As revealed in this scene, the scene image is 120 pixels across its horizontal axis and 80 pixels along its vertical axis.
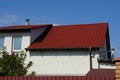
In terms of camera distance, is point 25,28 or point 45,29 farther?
point 45,29

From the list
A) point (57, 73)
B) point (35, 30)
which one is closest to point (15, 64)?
point (57, 73)

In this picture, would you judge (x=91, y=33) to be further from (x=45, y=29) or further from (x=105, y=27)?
(x=45, y=29)

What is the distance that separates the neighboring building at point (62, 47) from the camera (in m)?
25.2

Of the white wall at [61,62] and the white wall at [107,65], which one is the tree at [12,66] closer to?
the white wall at [61,62]

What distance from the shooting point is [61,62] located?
1023 inches

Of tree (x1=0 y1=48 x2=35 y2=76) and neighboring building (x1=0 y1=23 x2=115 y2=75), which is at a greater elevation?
neighboring building (x1=0 y1=23 x2=115 y2=75)

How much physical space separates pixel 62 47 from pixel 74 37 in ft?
7.52

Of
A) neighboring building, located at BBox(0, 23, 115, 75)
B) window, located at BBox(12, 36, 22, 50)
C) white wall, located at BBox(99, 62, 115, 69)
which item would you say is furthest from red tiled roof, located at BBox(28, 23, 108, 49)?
white wall, located at BBox(99, 62, 115, 69)

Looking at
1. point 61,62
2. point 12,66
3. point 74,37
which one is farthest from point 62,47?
point 12,66

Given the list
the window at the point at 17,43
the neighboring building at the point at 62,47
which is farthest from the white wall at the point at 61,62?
the window at the point at 17,43

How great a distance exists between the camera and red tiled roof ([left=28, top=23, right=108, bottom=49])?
25969 millimetres

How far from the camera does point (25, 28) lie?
27.2 meters

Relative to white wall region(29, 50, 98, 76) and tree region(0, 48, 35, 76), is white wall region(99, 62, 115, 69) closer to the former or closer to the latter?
white wall region(29, 50, 98, 76)

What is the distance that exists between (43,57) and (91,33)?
15.0 feet
